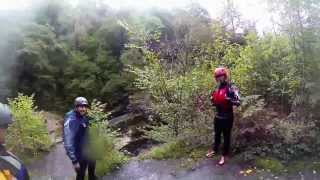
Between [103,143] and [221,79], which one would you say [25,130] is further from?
[221,79]

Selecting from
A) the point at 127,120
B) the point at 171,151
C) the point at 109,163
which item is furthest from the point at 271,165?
the point at 127,120

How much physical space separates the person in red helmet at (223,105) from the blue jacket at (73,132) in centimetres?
194

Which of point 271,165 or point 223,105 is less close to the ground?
point 223,105

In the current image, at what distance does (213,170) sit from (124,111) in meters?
17.5

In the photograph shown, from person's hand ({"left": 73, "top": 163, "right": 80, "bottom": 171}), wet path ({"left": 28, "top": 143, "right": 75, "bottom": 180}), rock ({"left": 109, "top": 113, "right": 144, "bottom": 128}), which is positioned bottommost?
wet path ({"left": 28, "top": 143, "right": 75, "bottom": 180})

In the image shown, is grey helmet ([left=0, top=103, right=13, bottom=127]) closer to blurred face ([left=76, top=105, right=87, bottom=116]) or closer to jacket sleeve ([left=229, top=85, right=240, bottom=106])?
blurred face ([left=76, top=105, right=87, bottom=116])

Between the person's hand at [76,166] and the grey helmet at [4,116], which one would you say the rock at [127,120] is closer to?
the person's hand at [76,166]

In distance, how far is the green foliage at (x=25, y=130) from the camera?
1510 centimetres

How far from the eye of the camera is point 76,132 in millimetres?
6812

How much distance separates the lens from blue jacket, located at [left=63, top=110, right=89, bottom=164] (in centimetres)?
671

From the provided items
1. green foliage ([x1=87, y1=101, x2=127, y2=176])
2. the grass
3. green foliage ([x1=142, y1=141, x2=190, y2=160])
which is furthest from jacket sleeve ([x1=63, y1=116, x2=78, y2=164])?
green foliage ([x1=142, y1=141, x2=190, y2=160])

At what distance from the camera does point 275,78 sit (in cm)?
831

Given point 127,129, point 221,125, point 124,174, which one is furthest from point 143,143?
point 221,125

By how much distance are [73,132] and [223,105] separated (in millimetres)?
2206
